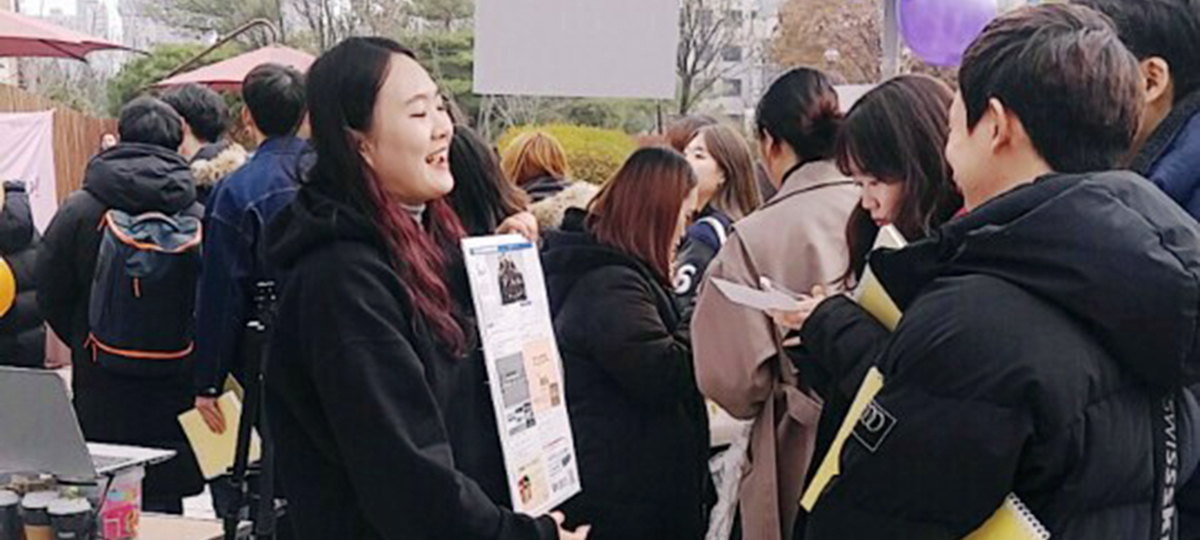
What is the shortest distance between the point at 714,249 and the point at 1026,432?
2548mm

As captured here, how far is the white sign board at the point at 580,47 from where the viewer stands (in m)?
2.06

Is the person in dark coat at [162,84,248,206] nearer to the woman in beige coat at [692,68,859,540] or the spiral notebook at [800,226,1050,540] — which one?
the woman in beige coat at [692,68,859,540]

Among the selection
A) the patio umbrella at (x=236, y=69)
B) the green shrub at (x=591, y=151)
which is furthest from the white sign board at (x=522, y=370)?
the patio umbrella at (x=236, y=69)

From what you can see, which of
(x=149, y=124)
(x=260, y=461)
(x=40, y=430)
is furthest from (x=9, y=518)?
(x=149, y=124)

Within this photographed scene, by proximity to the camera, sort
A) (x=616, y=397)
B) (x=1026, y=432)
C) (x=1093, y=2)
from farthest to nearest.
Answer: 1. (x=616, y=397)
2. (x=1093, y=2)
3. (x=1026, y=432)

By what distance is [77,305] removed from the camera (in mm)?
3742

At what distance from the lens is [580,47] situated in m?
2.08

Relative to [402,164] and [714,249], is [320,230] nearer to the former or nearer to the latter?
[402,164]

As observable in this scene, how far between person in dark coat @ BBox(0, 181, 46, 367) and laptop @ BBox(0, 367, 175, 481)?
9.06 feet

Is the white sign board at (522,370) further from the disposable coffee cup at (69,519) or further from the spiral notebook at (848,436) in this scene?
the disposable coffee cup at (69,519)

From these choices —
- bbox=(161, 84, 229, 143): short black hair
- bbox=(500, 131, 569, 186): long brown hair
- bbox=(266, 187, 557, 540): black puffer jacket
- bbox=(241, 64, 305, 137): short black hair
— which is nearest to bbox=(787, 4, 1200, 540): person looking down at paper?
bbox=(266, 187, 557, 540): black puffer jacket

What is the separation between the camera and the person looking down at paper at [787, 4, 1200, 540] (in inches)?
53.2

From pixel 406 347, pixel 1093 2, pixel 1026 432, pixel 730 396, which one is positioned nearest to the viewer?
pixel 1026 432

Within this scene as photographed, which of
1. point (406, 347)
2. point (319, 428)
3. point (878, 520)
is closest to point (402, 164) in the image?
point (406, 347)
